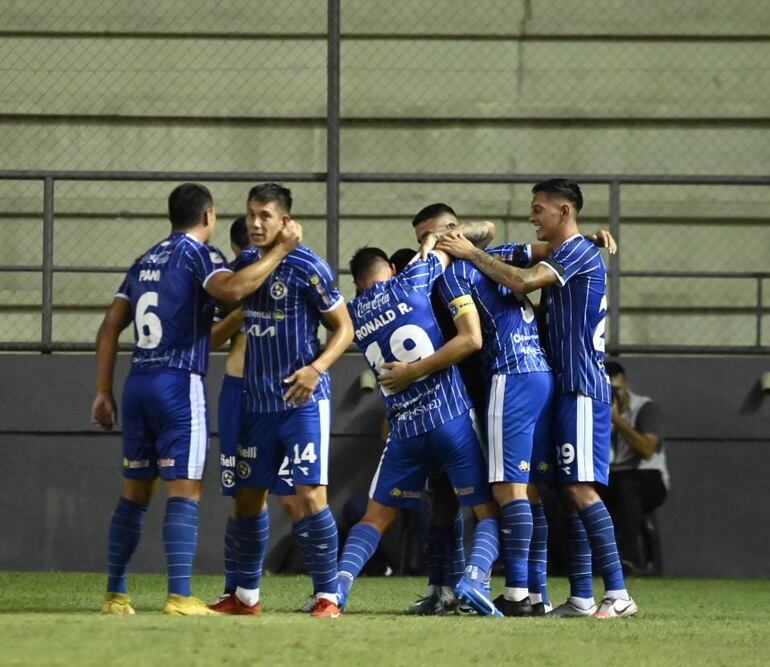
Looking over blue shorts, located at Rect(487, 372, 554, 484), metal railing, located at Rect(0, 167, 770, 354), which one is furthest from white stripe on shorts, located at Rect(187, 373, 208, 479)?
metal railing, located at Rect(0, 167, 770, 354)

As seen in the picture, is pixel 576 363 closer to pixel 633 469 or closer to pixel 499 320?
pixel 499 320

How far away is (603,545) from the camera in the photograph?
8648 mm

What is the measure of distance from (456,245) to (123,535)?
2061mm

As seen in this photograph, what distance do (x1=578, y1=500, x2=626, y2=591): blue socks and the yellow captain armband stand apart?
42.3 inches

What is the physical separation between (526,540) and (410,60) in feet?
22.8

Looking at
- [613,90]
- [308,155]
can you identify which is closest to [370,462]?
[308,155]

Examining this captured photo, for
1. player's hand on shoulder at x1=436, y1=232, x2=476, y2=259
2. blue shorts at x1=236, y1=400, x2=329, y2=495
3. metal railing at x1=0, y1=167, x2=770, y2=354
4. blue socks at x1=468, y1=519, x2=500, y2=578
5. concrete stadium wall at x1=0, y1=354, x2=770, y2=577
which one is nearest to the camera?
blue shorts at x1=236, y1=400, x2=329, y2=495

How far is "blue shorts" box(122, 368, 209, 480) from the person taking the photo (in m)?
8.05

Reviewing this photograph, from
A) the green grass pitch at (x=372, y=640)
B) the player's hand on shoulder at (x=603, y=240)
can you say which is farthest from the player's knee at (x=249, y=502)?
the player's hand on shoulder at (x=603, y=240)

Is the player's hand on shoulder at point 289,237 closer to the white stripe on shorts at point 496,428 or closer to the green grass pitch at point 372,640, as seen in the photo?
the white stripe on shorts at point 496,428

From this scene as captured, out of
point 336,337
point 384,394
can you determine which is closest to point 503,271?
point 384,394

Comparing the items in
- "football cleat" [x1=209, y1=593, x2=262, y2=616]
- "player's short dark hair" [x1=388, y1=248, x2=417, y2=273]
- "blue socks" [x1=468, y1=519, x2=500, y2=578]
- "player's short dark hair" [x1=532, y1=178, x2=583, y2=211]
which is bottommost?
"football cleat" [x1=209, y1=593, x2=262, y2=616]

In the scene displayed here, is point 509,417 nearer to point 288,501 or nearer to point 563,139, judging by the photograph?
point 288,501

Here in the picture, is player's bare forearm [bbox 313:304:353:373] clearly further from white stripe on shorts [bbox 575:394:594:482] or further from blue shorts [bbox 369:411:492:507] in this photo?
white stripe on shorts [bbox 575:394:594:482]
